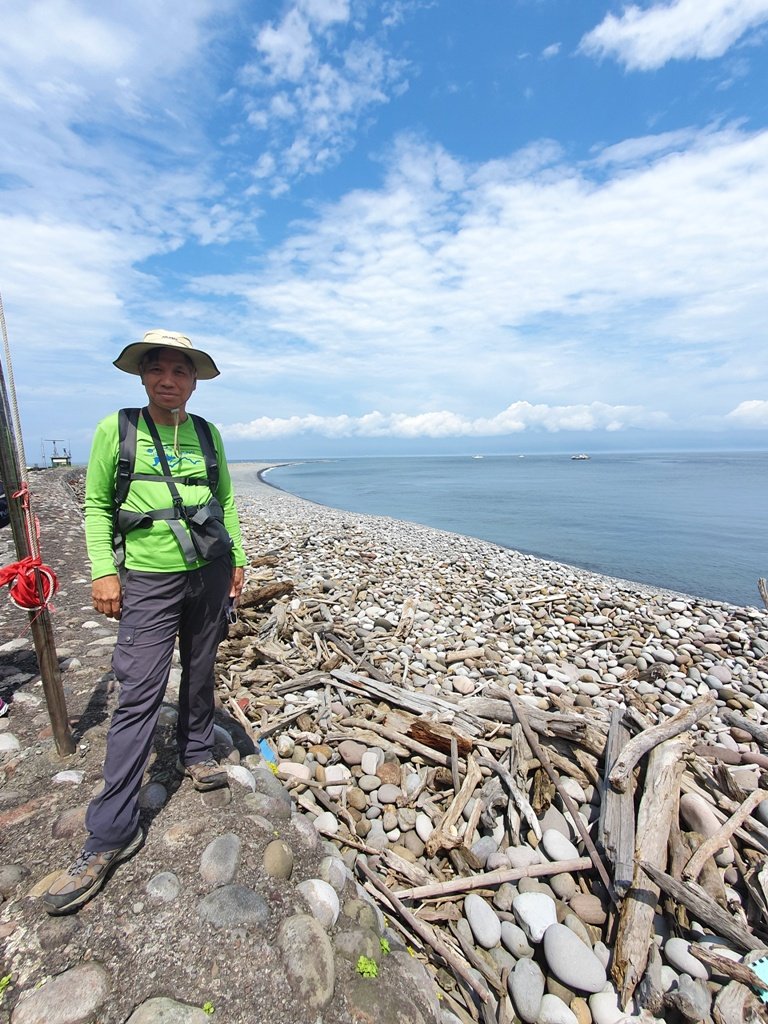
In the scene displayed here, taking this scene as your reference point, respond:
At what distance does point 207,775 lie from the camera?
11.7 feet

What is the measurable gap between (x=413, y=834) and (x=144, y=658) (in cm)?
303

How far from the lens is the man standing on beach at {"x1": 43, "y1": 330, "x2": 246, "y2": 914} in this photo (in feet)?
9.43

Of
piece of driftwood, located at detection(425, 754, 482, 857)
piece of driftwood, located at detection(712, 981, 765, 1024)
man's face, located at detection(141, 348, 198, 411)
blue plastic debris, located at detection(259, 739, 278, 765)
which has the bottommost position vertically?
piece of driftwood, located at detection(712, 981, 765, 1024)

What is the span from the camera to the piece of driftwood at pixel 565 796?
3.85m

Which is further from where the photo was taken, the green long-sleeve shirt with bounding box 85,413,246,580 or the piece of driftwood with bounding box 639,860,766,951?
the piece of driftwood with bounding box 639,860,766,951

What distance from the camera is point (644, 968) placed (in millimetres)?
3264

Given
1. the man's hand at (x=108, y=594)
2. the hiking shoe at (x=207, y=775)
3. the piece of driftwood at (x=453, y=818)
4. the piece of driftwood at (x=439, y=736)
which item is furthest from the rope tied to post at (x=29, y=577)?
the piece of driftwood at (x=439, y=736)

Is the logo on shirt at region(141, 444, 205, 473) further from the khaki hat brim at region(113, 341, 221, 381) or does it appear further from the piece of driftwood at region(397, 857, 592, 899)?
the piece of driftwood at region(397, 857, 592, 899)

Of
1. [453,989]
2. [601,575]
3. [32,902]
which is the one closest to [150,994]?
[32,902]

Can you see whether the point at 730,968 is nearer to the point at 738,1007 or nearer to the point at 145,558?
the point at 738,1007

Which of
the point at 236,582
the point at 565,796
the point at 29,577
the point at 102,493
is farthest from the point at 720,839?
the point at 29,577

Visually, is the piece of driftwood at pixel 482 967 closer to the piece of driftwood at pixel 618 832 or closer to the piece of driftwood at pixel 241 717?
the piece of driftwood at pixel 618 832

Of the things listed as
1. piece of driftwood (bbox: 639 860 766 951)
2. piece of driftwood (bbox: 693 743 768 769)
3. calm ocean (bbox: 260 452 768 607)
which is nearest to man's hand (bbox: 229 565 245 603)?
piece of driftwood (bbox: 639 860 766 951)

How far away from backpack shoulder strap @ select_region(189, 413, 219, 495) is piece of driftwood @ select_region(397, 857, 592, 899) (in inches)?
137
